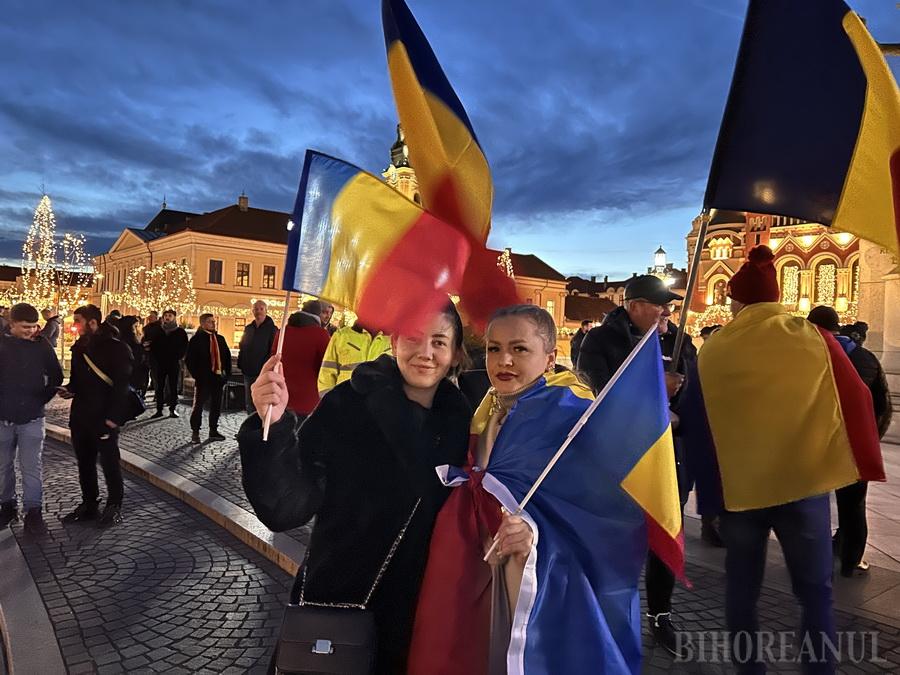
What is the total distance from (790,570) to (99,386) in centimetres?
585

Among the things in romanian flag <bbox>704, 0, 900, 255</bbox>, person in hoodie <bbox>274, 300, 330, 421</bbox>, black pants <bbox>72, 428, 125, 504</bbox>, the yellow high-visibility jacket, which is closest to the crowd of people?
romanian flag <bbox>704, 0, 900, 255</bbox>

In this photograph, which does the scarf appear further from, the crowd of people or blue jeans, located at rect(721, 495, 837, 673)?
blue jeans, located at rect(721, 495, 837, 673)

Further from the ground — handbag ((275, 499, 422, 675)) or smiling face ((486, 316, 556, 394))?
smiling face ((486, 316, 556, 394))

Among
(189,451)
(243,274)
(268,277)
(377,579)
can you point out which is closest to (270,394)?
(377,579)

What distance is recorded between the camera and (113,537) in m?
5.51

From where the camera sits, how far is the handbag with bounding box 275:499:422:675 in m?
1.87

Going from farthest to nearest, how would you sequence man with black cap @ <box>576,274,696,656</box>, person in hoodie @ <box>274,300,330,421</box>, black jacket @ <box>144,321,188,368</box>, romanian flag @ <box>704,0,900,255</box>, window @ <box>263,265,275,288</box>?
window @ <box>263,265,275,288</box>
black jacket @ <box>144,321,188,368</box>
person in hoodie @ <box>274,300,330,421</box>
man with black cap @ <box>576,274,696,656</box>
romanian flag @ <box>704,0,900,255</box>

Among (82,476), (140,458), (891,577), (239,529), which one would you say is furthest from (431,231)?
(140,458)

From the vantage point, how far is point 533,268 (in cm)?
6700

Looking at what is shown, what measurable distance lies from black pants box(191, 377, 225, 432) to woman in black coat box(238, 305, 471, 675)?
8.47 meters

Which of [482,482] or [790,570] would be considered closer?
[482,482]

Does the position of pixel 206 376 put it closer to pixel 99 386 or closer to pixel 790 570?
pixel 99 386

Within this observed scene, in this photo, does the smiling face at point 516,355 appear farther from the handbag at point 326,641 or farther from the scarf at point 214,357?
the scarf at point 214,357

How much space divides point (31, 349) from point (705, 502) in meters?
5.98
